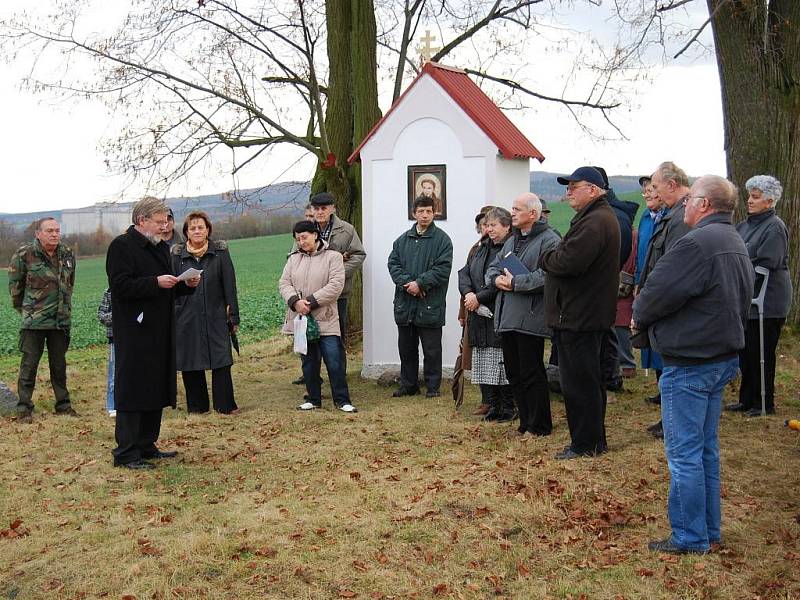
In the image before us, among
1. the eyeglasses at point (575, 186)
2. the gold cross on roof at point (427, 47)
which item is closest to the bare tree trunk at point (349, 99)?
the gold cross on roof at point (427, 47)

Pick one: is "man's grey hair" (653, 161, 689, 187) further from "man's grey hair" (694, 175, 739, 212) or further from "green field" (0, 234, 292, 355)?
"green field" (0, 234, 292, 355)

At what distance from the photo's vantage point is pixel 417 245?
10.3 meters

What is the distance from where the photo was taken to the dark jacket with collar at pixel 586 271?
6.86 m

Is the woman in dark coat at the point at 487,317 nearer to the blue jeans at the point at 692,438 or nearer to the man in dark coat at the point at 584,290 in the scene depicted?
the man in dark coat at the point at 584,290

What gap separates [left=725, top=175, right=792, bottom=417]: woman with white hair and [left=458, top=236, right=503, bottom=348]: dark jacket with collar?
2114 mm

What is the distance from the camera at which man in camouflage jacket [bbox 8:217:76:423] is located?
31.9 ft

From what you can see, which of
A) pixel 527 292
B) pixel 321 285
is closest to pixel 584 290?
pixel 527 292

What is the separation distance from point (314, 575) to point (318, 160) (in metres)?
10.4

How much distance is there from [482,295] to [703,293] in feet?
12.2

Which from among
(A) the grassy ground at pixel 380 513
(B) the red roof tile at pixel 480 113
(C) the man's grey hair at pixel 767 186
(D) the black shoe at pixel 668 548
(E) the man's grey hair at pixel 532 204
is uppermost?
(B) the red roof tile at pixel 480 113

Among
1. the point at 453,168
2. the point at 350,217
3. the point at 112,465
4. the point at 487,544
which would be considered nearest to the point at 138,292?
the point at 112,465

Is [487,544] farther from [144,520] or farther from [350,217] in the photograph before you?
[350,217]

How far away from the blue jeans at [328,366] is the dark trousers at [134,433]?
222 cm

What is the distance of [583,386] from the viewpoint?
23.6ft
